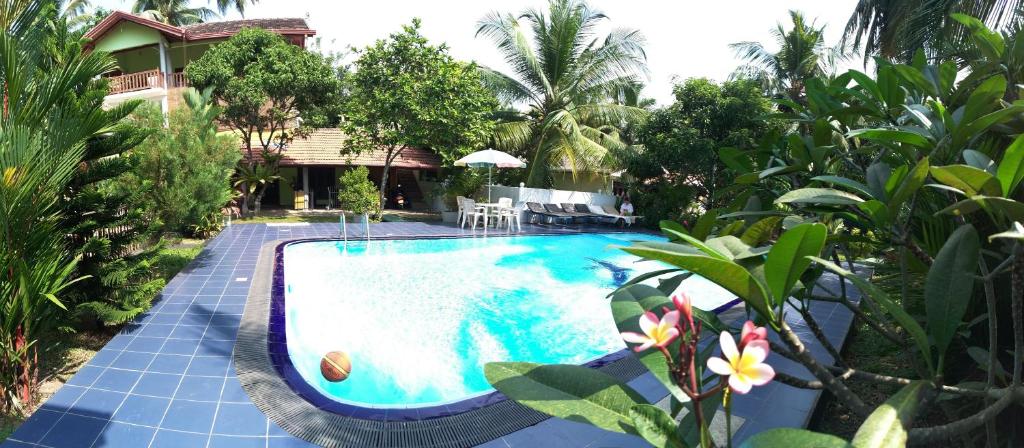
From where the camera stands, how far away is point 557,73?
699 inches

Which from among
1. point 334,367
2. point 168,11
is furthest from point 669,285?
point 168,11

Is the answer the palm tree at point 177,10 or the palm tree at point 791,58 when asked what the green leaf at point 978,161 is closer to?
the palm tree at point 791,58

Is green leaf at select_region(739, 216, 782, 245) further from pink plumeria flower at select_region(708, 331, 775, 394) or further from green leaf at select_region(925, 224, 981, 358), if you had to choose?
pink plumeria flower at select_region(708, 331, 775, 394)

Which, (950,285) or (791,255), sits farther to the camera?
(950,285)

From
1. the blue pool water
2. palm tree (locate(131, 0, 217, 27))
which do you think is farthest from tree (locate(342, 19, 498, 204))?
palm tree (locate(131, 0, 217, 27))

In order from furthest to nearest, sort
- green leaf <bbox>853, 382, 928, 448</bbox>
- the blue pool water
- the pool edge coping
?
the blue pool water, the pool edge coping, green leaf <bbox>853, 382, 928, 448</bbox>

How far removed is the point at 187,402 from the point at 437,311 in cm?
400

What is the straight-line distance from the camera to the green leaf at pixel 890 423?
875 mm

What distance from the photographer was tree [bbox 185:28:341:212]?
14.9 metres

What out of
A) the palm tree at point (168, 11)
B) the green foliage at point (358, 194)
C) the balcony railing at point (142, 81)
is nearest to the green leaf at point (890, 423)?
the green foliage at point (358, 194)

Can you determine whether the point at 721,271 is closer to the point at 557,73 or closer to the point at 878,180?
the point at 878,180

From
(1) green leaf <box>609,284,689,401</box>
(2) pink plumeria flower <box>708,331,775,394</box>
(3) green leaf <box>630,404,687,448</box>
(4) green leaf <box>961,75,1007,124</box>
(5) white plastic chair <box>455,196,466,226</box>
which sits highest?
Result: (4) green leaf <box>961,75,1007,124</box>

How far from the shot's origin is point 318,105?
1655 cm

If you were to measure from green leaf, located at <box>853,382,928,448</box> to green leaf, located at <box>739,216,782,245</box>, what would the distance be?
2.54 ft
